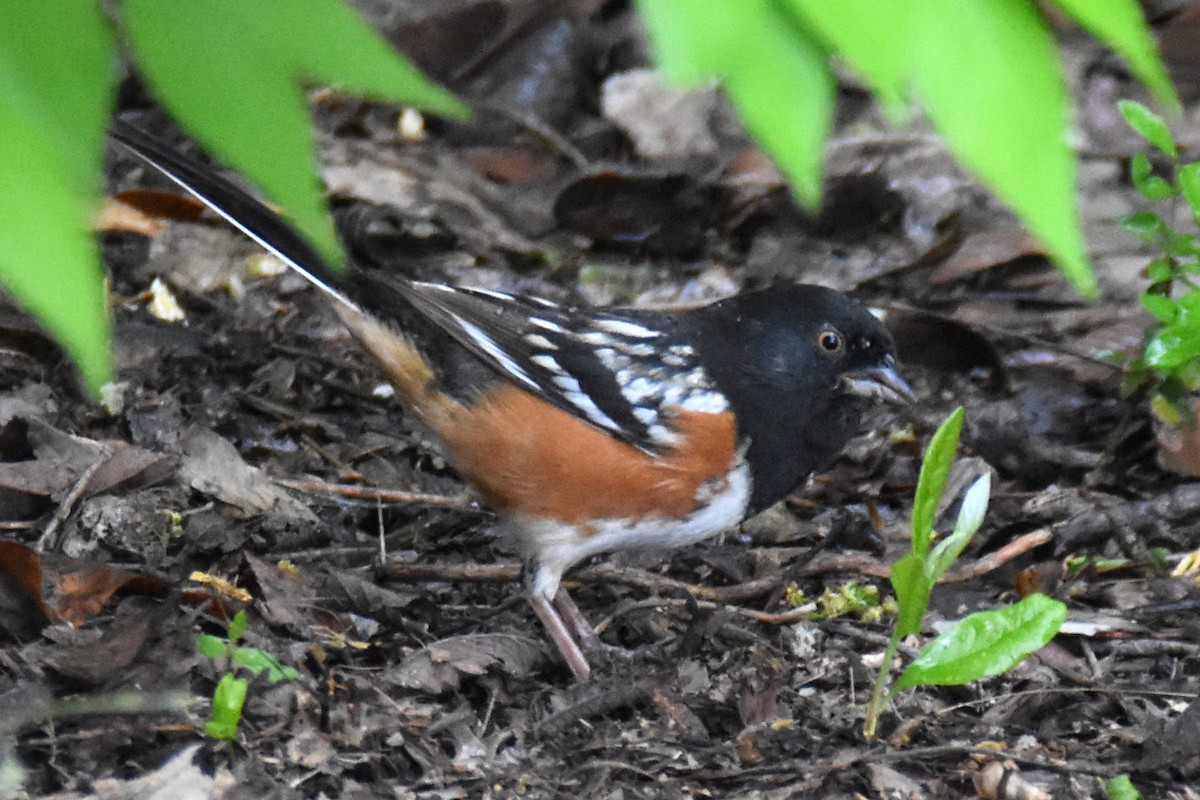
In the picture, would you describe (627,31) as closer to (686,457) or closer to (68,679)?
(686,457)

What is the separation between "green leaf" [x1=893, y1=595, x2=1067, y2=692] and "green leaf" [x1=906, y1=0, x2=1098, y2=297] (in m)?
1.58

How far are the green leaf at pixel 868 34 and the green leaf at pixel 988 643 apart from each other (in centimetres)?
165

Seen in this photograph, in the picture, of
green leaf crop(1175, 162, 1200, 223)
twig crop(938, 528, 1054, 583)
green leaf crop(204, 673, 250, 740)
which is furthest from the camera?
twig crop(938, 528, 1054, 583)

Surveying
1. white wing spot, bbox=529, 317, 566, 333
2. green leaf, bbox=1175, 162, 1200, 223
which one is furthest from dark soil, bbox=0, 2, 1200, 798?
green leaf, bbox=1175, 162, 1200, 223

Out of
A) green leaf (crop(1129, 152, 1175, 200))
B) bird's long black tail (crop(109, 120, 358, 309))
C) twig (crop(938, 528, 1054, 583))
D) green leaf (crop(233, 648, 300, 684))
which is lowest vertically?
twig (crop(938, 528, 1054, 583))

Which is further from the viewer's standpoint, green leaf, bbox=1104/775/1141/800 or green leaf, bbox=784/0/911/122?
green leaf, bbox=1104/775/1141/800

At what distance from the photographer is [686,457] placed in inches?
116

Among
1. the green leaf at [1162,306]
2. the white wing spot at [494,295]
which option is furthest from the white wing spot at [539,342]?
the green leaf at [1162,306]

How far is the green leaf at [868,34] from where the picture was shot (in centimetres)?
83

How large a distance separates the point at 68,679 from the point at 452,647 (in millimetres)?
709

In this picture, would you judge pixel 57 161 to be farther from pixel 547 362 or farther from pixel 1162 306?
pixel 1162 306

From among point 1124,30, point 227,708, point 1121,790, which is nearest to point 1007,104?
point 1124,30

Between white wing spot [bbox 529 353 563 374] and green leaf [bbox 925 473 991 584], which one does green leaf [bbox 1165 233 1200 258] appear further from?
white wing spot [bbox 529 353 563 374]

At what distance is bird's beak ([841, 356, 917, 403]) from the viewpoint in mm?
3180
